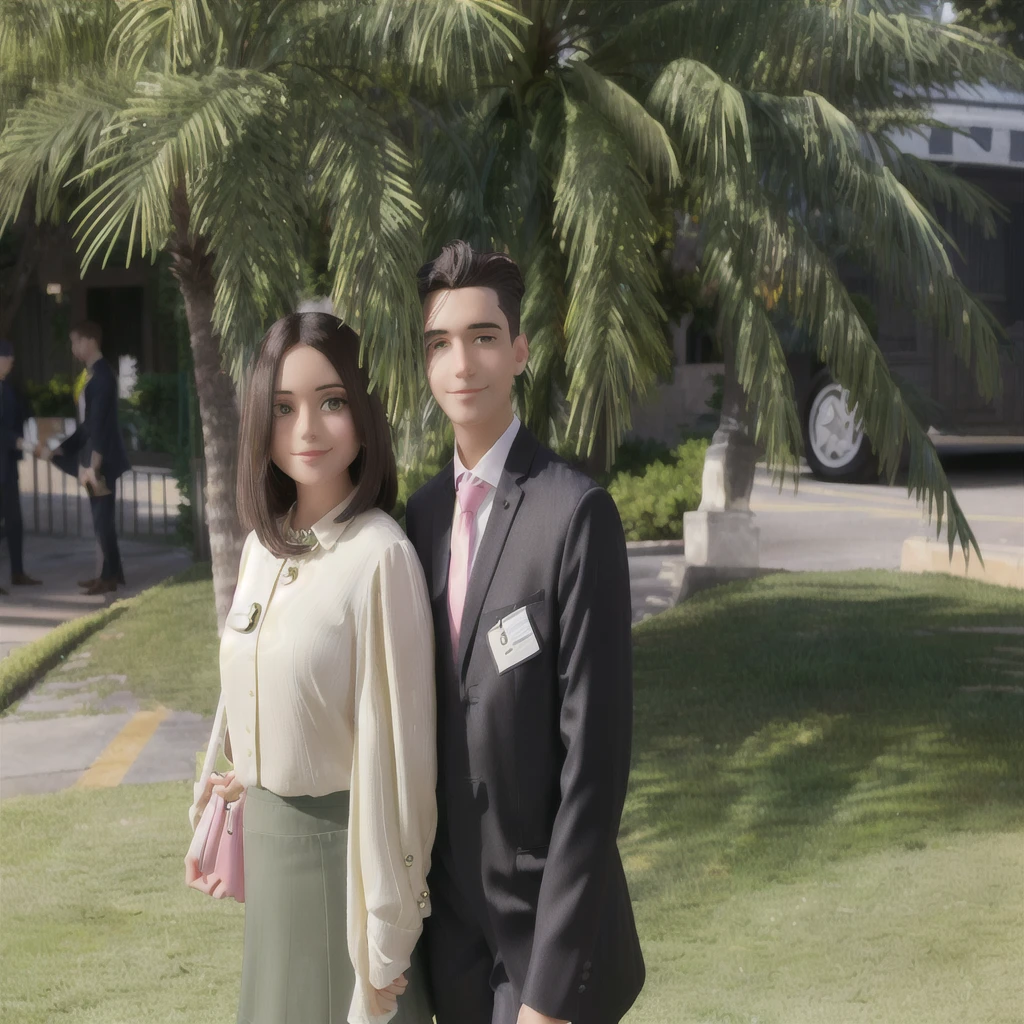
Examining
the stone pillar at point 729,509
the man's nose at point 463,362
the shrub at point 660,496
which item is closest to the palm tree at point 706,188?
the stone pillar at point 729,509

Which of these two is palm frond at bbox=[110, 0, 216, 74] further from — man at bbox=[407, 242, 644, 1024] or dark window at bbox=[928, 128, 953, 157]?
dark window at bbox=[928, 128, 953, 157]

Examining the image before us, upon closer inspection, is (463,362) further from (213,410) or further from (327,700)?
(213,410)

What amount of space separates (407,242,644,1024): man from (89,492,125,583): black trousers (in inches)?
319

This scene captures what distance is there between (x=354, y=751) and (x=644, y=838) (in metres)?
3.46

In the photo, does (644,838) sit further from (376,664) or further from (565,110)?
(376,664)

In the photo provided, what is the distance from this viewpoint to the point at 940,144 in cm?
1309

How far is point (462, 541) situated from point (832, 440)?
438 inches

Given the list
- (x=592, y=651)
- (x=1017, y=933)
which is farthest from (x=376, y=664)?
(x=1017, y=933)

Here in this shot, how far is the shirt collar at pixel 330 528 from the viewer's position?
232 cm

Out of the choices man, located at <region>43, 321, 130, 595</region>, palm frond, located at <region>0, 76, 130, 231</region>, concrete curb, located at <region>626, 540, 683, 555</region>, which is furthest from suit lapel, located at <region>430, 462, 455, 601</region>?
concrete curb, located at <region>626, 540, 683, 555</region>

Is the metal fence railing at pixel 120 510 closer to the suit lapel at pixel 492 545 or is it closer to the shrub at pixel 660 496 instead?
the shrub at pixel 660 496

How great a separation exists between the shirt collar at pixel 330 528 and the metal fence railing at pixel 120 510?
10.1 m

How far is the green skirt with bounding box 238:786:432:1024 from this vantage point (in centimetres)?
232

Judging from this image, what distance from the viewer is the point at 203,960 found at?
450cm
